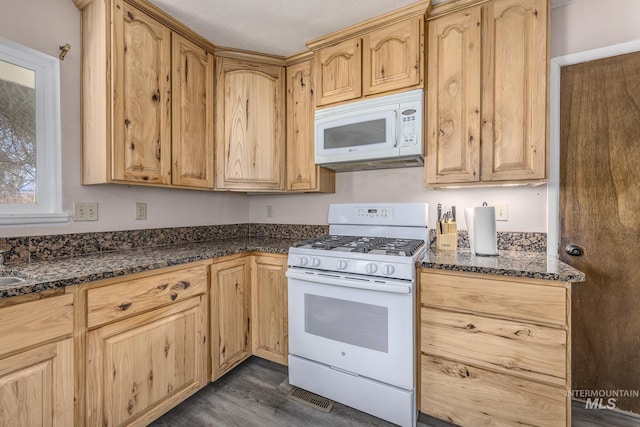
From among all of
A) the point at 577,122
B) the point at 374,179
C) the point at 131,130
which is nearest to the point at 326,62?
the point at 374,179

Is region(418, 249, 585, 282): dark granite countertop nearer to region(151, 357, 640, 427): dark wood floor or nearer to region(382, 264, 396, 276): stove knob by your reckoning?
region(382, 264, 396, 276): stove knob

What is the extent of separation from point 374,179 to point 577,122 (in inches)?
49.4

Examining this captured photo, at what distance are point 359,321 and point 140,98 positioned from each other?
1.78 m

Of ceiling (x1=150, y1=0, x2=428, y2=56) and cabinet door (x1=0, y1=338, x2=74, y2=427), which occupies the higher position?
ceiling (x1=150, y1=0, x2=428, y2=56)

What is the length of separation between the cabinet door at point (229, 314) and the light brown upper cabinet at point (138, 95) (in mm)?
670

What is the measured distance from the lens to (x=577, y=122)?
1.69 meters

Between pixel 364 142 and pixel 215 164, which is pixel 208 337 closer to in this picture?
pixel 215 164

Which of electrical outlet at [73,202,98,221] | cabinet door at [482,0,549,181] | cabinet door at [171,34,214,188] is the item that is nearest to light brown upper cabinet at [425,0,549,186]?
cabinet door at [482,0,549,181]

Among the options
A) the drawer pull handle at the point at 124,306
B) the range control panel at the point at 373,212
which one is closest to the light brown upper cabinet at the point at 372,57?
the range control panel at the point at 373,212

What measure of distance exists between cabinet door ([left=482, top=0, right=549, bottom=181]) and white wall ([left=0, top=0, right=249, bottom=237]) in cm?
221

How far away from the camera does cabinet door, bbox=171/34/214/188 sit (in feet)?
6.17

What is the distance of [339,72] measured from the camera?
201 centimetres

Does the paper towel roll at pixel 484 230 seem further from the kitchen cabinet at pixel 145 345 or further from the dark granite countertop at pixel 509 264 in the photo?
the kitchen cabinet at pixel 145 345

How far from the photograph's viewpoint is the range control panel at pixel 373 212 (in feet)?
6.77
